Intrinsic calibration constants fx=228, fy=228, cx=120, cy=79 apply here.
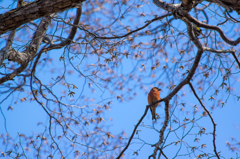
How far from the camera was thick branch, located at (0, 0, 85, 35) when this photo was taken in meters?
2.68

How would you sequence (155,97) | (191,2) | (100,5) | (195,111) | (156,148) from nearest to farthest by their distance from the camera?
(191,2) → (156,148) → (195,111) → (100,5) → (155,97)

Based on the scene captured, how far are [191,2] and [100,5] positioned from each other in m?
2.51

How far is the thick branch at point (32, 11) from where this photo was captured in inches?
105

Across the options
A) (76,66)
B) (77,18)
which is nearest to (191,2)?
(76,66)

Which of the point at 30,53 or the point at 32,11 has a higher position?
the point at 30,53

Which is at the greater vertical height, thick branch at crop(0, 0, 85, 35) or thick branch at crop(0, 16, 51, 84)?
thick branch at crop(0, 16, 51, 84)

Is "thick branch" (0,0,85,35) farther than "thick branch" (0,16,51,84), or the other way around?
"thick branch" (0,16,51,84)

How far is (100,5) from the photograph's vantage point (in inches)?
185

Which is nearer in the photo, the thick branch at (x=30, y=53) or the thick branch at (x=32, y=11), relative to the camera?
the thick branch at (x=32, y=11)

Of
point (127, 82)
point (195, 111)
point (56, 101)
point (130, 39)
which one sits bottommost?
point (195, 111)

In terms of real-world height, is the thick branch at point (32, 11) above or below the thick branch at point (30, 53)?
below

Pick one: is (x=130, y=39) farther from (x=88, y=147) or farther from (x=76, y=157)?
(x=76, y=157)

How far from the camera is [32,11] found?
2.71m

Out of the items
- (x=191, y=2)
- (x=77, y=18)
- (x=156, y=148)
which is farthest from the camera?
(x=77, y=18)
